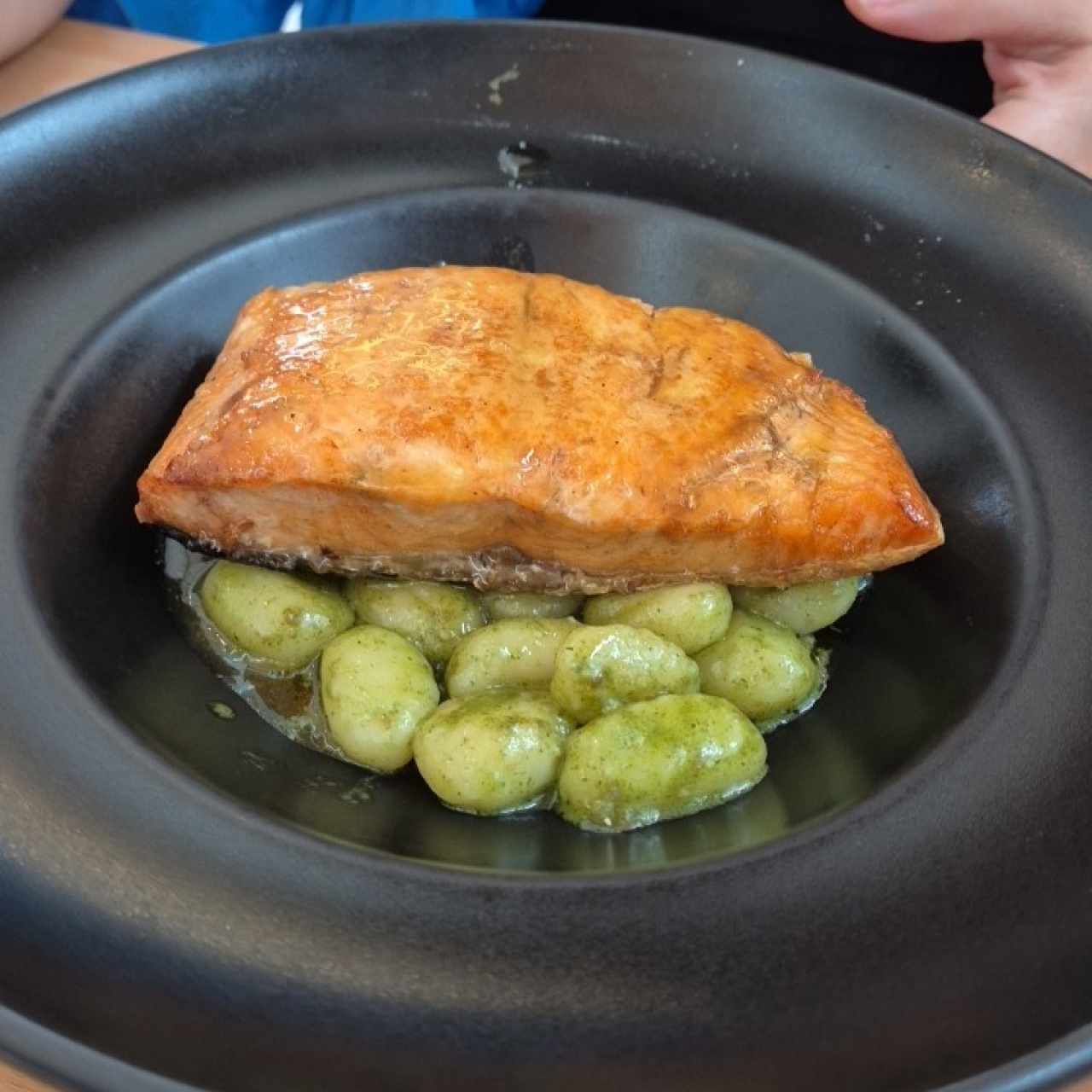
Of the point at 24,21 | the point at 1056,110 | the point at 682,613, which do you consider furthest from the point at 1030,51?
the point at 24,21

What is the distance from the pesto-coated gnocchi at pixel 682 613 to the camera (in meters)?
1.36

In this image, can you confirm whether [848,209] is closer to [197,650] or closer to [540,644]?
[540,644]

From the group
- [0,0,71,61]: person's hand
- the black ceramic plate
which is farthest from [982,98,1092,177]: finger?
[0,0,71,61]: person's hand

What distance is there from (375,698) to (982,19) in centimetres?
161

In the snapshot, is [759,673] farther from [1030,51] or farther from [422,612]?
[1030,51]

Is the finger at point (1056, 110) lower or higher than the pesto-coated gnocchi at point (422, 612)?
higher

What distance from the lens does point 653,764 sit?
1182 mm

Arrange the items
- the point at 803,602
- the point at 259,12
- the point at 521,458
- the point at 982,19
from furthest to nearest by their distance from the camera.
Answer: the point at 259,12, the point at 982,19, the point at 803,602, the point at 521,458

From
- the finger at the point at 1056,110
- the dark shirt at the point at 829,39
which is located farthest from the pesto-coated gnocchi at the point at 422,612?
the dark shirt at the point at 829,39

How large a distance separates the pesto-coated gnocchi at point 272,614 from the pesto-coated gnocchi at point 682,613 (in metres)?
0.34

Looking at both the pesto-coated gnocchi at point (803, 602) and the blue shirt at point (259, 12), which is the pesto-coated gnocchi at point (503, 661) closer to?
the pesto-coated gnocchi at point (803, 602)

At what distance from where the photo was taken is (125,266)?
1593 millimetres

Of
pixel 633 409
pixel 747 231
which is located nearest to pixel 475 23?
pixel 747 231

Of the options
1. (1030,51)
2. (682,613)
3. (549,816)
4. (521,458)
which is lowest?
(549,816)
